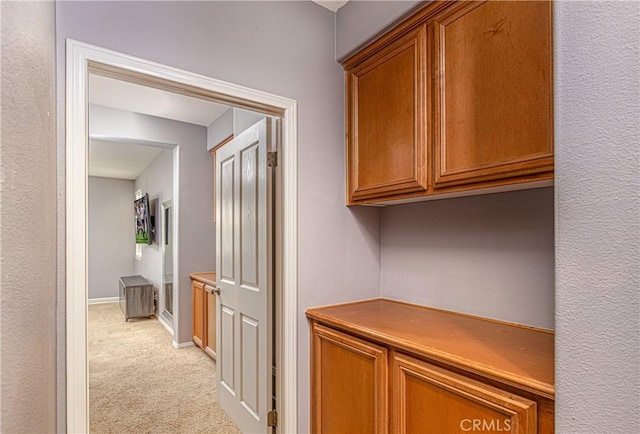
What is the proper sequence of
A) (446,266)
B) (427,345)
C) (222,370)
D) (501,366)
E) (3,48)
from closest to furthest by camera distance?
(3,48) → (501,366) → (427,345) → (446,266) → (222,370)

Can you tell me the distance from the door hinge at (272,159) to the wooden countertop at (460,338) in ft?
2.77

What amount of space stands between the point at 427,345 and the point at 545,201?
0.77 meters

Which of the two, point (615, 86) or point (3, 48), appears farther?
point (615, 86)

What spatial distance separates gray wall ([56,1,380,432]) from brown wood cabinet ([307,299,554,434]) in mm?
183

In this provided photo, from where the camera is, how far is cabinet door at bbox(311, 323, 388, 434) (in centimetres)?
139

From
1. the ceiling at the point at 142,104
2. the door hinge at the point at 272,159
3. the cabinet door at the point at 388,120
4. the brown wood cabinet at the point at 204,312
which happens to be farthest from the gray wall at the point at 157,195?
the cabinet door at the point at 388,120

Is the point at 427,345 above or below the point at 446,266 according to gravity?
below

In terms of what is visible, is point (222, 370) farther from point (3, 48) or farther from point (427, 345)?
point (3, 48)

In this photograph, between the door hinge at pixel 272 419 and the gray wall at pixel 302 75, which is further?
the door hinge at pixel 272 419

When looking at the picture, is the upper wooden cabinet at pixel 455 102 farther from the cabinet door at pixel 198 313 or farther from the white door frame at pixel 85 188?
the cabinet door at pixel 198 313

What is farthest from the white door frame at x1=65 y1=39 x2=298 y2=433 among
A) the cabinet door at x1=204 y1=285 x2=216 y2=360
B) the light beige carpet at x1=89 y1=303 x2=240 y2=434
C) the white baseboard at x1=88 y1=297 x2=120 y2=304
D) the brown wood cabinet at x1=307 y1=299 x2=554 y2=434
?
the white baseboard at x1=88 y1=297 x2=120 y2=304

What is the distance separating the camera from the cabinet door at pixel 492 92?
3.71 feet

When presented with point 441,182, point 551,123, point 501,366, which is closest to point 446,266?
point 441,182

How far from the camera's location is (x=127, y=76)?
138cm
